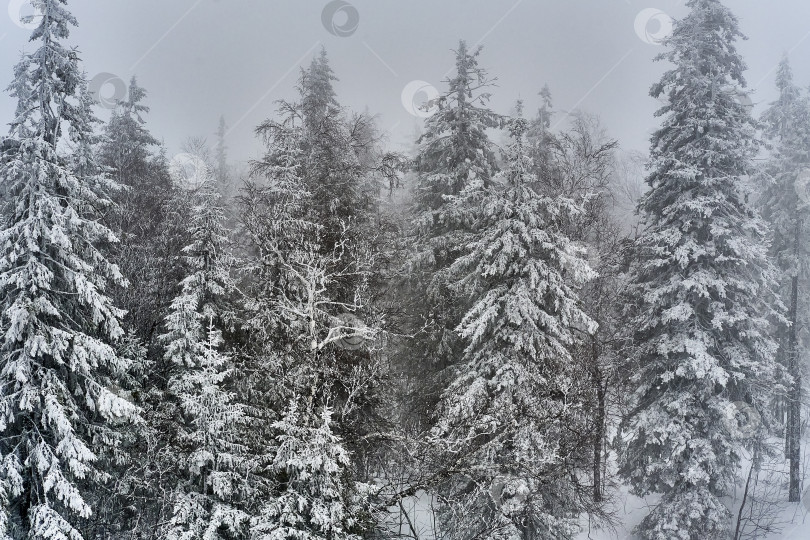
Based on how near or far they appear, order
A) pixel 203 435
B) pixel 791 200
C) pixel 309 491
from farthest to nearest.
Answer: pixel 791 200 < pixel 203 435 < pixel 309 491

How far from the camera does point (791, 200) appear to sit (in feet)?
71.9

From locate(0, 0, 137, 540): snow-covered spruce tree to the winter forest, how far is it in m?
0.08

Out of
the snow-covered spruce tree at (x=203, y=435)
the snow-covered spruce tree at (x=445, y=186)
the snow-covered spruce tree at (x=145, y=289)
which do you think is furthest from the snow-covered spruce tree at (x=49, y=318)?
the snow-covered spruce tree at (x=445, y=186)

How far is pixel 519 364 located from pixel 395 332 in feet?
13.7

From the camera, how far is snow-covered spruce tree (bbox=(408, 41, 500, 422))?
17.8 metres

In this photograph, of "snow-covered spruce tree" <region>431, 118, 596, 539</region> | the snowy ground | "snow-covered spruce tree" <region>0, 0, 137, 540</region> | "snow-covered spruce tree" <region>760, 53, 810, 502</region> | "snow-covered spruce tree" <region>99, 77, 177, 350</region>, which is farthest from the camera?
"snow-covered spruce tree" <region>760, 53, 810, 502</region>

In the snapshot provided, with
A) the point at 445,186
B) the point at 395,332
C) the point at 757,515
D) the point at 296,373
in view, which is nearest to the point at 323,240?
the point at 395,332

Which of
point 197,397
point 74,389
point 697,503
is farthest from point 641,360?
point 74,389

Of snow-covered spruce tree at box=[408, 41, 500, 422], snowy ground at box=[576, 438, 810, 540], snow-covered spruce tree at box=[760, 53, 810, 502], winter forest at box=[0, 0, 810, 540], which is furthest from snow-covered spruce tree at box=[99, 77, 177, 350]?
snow-covered spruce tree at box=[760, 53, 810, 502]

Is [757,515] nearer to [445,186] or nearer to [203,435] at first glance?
[445,186]

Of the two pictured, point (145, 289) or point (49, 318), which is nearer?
point (49, 318)

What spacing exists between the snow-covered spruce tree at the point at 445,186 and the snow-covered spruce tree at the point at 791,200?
42.8 feet

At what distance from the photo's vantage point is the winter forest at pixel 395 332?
37.4 feet

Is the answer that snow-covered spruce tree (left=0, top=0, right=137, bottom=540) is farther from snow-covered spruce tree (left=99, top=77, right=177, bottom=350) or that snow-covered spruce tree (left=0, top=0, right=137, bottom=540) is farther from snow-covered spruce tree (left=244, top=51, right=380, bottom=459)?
snow-covered spruce tree (left=244, top=51, right=380, bottom=459)
